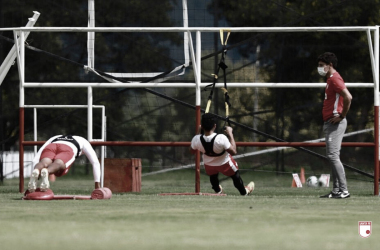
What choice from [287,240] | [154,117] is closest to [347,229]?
[287,240]

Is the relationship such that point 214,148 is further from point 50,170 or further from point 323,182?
point 323,182

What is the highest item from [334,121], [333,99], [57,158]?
[333,99]

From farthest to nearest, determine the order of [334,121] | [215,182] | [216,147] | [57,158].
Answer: [215,182]
[216,147]
[334,121]
[57,158]

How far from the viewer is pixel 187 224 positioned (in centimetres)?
713

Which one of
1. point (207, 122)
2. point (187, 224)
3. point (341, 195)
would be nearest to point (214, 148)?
point (207, 122)

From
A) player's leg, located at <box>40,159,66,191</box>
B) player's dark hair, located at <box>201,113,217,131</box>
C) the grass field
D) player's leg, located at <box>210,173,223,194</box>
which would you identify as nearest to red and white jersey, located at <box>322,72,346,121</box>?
the grass field

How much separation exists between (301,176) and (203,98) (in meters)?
2.44

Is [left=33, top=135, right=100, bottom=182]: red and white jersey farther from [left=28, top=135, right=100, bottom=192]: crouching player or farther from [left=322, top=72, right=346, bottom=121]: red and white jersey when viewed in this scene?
[left=322, top=72, right=346, bottom=121]: red and white jersey

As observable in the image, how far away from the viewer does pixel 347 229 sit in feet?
22.5

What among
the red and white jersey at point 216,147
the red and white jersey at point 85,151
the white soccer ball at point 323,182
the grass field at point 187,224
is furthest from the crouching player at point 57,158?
the white soccer ball at point 323,182

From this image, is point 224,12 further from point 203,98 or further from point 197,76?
point 197,76

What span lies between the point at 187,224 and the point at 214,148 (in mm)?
4244

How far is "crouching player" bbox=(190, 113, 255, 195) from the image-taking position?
11242 millimetres

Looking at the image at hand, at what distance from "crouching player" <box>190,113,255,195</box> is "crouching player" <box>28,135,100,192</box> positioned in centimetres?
138
